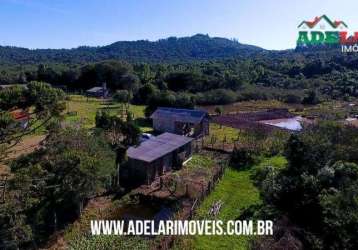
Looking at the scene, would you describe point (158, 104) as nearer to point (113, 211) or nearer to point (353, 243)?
point (113, 211)

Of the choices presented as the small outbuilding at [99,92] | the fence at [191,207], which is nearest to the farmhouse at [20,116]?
the fence at [191,207]

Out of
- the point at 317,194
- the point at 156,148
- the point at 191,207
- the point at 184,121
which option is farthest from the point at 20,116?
the point at 184,121

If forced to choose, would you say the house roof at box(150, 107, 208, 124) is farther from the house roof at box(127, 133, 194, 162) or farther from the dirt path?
the dirt path

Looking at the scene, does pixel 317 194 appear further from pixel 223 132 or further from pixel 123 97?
pixel 123 97

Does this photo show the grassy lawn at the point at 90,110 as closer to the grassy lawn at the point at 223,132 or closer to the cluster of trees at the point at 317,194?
the grassy lawn at the point at 223,132

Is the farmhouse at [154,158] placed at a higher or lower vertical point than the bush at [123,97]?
lower
